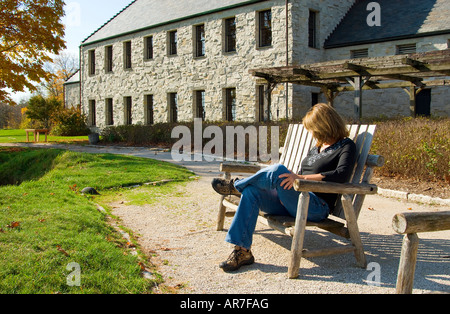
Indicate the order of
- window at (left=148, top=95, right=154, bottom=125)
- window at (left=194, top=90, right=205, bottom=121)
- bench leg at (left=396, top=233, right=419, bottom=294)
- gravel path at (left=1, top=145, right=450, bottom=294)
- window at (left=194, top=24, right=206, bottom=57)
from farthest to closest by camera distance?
window at (left=148, top=95, right=154, bottom=125) → window at (left=194, top=90, right=205, bottom=121) → window at (left=194, top=24, right=206, bottom=57) → gravel path at (left=1, top=145, right=450, bottom=294) → bench leg at (left=396, top=233, right=419, bottom=294)

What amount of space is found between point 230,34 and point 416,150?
14396 millimetres

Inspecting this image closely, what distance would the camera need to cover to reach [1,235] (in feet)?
12.6

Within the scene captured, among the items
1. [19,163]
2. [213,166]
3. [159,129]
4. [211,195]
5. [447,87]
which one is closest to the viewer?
[211,195]

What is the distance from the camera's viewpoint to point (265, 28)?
1914cm

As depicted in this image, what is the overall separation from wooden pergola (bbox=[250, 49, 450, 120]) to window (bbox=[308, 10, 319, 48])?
2.97 m

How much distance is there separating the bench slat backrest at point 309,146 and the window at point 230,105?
15275mm

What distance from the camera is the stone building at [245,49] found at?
17953 millimetres

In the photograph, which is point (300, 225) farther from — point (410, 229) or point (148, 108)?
point (148, 108)

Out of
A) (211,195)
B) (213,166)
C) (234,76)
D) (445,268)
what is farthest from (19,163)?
(445,268)

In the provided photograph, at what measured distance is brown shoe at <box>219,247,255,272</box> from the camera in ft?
11.7

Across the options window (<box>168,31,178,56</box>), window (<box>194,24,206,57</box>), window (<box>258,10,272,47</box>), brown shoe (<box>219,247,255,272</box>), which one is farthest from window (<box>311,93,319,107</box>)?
brown shoe (<box>219,247,255,272</box>)

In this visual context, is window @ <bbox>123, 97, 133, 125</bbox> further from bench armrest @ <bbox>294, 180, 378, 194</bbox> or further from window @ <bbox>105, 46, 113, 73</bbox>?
bench armrest @ <bbox>294, 180, 378, 194</bbox>
